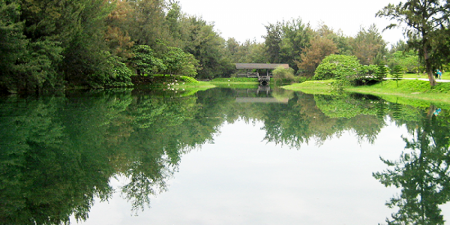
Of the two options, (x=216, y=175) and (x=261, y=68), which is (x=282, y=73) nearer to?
(x=261, y=68)

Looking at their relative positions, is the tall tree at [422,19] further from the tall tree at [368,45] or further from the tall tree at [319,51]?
the tall tree at [368,45]

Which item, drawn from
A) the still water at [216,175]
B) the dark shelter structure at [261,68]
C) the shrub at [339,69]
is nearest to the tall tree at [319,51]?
the dark shelter structure at [261,68]

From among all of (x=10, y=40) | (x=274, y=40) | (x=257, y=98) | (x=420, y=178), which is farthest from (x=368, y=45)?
(x=420, y=178)

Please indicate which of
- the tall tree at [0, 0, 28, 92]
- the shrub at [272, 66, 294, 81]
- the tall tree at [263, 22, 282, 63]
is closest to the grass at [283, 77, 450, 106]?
the tall tree at [0, 0, 28, 92]

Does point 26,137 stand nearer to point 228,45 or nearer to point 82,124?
point 82,124

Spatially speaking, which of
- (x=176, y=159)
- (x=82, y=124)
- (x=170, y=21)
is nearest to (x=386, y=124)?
(x=176, y=159)

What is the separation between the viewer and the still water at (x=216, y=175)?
3.89 m

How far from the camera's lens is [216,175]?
538cm

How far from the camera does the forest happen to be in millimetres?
19078

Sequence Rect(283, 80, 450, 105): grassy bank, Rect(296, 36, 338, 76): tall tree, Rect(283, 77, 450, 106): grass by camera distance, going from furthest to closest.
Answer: Rect(296, 36, 338, 76): tall tree, Rect(283, 80, 450, 105): grassy bank, Rect(283, 77, 450, 106): grass

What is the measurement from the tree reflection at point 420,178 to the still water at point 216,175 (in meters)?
0.01

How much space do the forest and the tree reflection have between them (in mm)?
17110

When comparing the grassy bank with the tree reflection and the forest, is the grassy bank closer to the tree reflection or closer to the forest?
the forest

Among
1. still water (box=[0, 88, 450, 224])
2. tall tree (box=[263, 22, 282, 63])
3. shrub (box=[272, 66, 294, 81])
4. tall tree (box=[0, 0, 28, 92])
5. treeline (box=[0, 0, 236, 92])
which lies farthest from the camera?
tall tree (box=[263, 22, 282, 63])
